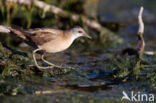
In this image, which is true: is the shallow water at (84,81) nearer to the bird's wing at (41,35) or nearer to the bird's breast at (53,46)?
the bird's breast at (53,46)

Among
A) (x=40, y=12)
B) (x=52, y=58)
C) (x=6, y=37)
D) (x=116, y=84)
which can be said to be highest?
(x=40, y=12)

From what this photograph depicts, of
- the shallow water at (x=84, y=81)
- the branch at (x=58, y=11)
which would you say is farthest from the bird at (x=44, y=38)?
the branch at (x=58, y=11)

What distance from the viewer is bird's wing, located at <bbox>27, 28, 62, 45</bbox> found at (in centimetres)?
795

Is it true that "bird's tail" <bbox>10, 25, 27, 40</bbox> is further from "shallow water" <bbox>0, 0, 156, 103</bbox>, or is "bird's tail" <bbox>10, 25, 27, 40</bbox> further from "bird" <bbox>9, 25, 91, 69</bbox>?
"shallow water" <bbox>0, 0, 156, 103</bbox>

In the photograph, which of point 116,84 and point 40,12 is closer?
point 116,84

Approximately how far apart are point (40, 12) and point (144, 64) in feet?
13.1

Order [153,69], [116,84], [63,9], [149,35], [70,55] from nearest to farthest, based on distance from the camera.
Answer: [116,84] < [153,69] < [70,55] < [63,9] < [149,35]

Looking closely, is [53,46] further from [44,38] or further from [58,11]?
[58,11]

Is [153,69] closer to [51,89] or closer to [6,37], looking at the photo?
[51,89]

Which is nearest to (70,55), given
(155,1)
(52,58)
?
(52,58)

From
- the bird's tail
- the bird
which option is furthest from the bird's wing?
the bird's tail

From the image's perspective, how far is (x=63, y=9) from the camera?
11922 millimetres

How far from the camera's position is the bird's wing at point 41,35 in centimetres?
795

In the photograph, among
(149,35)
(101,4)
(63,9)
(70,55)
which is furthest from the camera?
(101,4)
